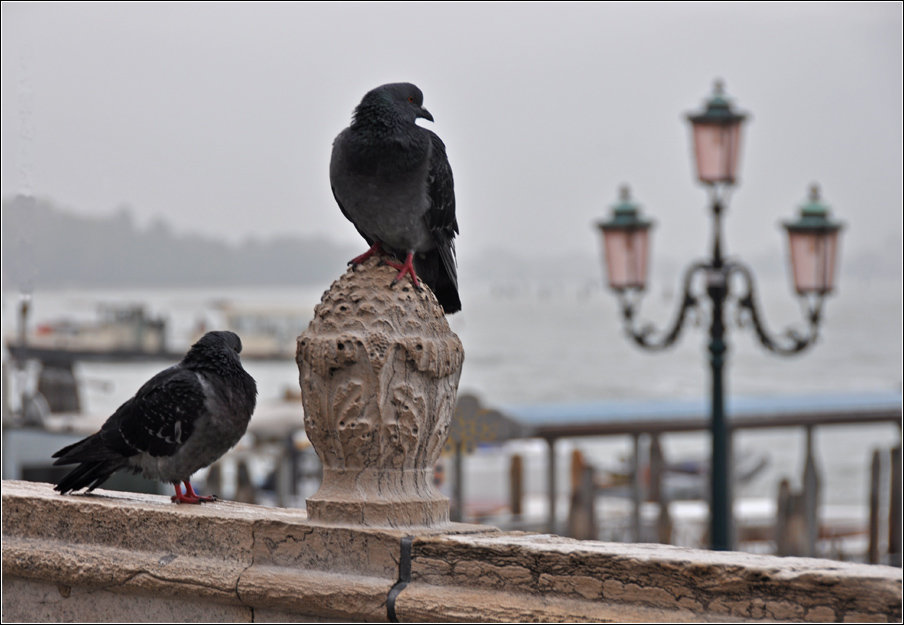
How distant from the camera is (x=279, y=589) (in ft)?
12.7

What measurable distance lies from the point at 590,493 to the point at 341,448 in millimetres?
8835

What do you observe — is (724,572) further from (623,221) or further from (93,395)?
→ (93,395)

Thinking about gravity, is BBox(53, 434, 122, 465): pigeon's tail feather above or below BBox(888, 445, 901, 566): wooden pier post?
above

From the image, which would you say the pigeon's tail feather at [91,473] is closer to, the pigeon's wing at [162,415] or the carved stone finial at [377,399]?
the pigeon's wing at [162,415]

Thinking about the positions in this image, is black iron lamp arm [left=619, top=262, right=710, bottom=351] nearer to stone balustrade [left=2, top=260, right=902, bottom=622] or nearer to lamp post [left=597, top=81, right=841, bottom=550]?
lamp post [left=597, top=81, right=841, bottom=550]

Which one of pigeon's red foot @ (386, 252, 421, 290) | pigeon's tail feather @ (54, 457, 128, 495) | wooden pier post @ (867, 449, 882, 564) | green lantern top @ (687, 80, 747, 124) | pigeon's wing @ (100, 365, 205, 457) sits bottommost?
wooden pier post @ (867, 449, 882, 564)

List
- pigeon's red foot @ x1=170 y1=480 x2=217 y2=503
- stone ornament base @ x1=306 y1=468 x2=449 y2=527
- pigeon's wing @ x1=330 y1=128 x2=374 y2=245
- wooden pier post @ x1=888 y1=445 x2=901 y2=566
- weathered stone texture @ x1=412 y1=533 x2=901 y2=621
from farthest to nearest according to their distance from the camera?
wooden pier post @ x1=888 y1=445 x2=901 y2=566, pigeon's red foot @ x1=170 y1=480 x2=217 y2=503, pigeon's wing @ x1=330 y1=128 x2=374 y2=245, stone ornament base @ x1=306 y1=468 x2=449 y2=527, weathered stone texture @ x1=412 y1=533 x2=901 y2=621

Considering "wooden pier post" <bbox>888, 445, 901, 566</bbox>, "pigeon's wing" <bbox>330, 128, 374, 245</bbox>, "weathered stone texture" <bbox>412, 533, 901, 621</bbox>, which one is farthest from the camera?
"wooden pier post" <bbox>888, 445, 901, 566</bbox>

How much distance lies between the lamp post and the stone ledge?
206 inches

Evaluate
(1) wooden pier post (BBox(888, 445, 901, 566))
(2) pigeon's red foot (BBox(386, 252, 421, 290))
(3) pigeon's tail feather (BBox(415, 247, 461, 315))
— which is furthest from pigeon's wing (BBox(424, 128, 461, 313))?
(1) wooden pier post (BBox(888, 445, 901, 566))

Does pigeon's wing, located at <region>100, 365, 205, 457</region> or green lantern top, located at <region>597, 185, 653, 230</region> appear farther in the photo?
green lantern top, located at <region>597, 185, 653, 230</region>

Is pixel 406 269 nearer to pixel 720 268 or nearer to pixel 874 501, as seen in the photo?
pixel 720 268

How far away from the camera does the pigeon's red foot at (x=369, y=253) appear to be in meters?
4.19

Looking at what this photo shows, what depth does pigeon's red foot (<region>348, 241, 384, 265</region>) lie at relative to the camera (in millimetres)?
4188
